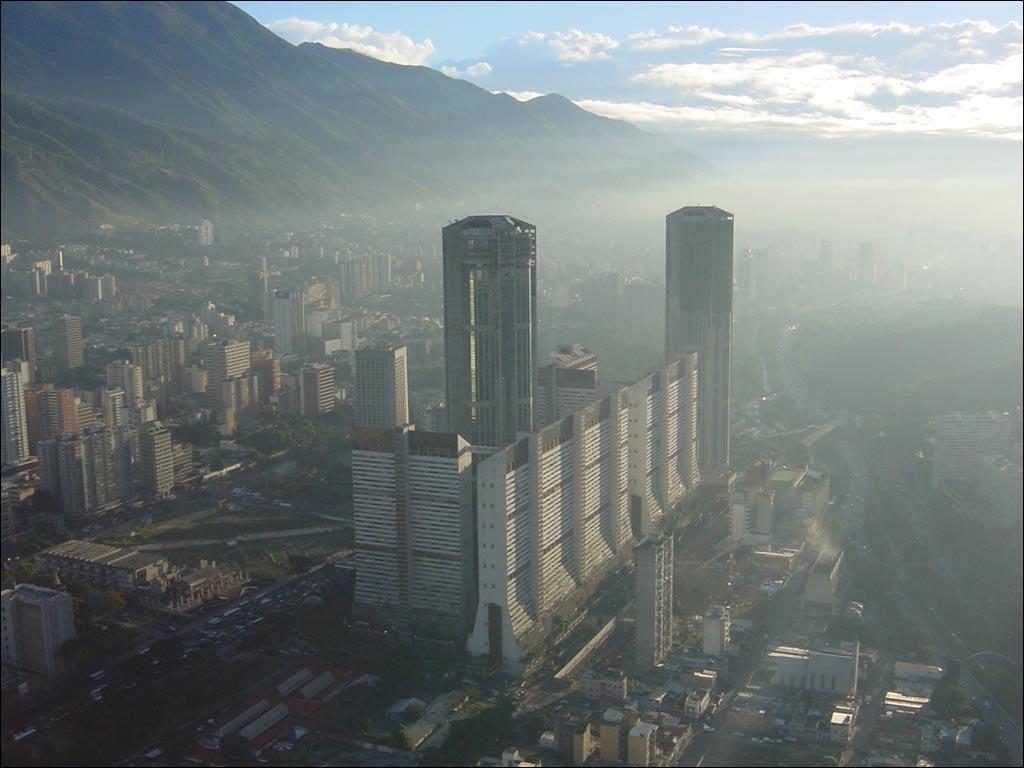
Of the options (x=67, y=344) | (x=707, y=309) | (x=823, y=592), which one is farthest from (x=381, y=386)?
(x=823, y=592)

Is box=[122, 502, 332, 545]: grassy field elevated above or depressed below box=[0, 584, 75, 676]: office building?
below

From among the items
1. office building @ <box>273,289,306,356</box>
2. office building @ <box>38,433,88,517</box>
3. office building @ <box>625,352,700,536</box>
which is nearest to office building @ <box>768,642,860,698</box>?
office building @ <box>625,352,700,536</box>

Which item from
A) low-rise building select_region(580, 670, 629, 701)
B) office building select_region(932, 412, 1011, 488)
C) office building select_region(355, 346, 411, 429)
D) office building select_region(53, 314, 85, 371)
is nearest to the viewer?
low-rise building select_region(580, 670, 629, 701)

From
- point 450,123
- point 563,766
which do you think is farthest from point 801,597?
point 450,123

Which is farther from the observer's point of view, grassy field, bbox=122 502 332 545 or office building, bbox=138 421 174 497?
office building, bbox=138 421 174 497

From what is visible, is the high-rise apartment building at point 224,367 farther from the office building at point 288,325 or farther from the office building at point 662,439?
the office building at point 662,439

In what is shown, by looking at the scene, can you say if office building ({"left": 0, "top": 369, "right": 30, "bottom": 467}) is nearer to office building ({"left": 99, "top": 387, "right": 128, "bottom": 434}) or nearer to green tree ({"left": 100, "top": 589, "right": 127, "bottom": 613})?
office building ({"left": 99, "top": 387, "right": 128, "bottom": 434})

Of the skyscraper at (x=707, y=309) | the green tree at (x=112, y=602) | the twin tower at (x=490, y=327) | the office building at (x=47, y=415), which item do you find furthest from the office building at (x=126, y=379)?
the skyscraper at (x=707, y=309)

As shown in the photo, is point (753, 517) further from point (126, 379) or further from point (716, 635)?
point (126, 379)
